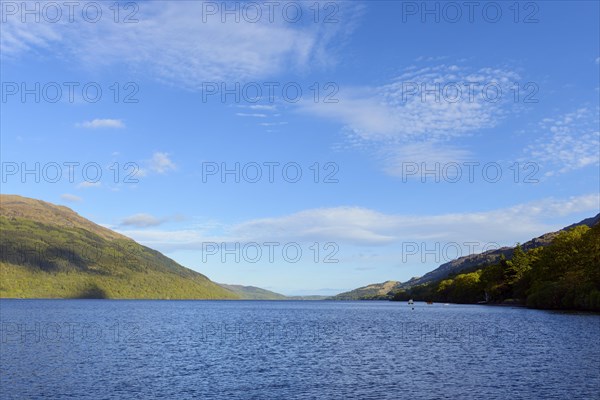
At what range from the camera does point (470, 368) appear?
63094 mm

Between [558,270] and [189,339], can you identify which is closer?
[189,339]

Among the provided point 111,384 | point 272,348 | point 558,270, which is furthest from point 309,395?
point 558,270

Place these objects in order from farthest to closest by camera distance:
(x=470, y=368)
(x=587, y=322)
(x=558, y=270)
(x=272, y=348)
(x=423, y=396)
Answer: (x=558, y=270)
(x=587, y=322)
(x=272, y=348)
(x=470, y=368)
(x=423, y=396)

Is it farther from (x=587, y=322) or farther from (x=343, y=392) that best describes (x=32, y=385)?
(x=587, y=322)

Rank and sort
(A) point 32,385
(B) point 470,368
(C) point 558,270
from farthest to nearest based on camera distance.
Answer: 1. (C) point 558,270
2. (B) point 470,368
3. (A) point 32,385

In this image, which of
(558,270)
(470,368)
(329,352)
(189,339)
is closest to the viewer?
(470,368)

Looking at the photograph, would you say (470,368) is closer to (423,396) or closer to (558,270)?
(423,396)

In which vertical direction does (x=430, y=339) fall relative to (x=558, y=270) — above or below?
below

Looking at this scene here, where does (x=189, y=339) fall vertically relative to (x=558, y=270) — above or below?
below

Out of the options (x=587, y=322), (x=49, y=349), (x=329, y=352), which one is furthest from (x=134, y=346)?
(x=587, y=322)

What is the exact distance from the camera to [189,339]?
354ft

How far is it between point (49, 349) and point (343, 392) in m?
57.2

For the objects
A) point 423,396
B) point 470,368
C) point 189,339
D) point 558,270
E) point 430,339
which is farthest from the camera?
point 558,270

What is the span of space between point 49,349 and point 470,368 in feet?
217
